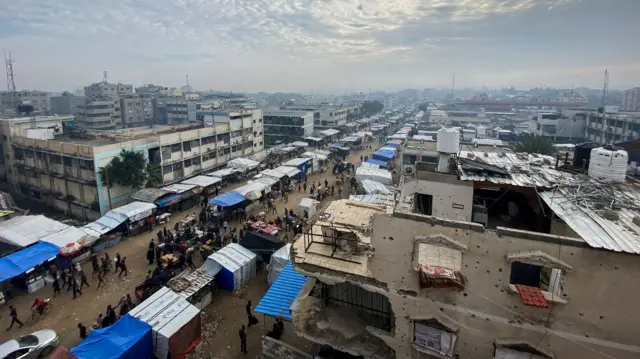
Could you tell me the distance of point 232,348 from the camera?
1252cm

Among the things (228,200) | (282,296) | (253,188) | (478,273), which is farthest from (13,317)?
(478,273)

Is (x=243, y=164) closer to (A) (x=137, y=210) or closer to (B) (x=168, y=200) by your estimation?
(B) (x=168, y=200)

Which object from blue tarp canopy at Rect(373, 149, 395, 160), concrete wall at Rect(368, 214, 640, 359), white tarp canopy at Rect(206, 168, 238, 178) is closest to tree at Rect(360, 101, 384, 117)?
blue tarp canopy at Rect(373, 149, 395, 160)

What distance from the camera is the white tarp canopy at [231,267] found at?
15.7m

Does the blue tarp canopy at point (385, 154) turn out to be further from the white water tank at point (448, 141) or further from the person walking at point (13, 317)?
the person walking at point (13, 317)

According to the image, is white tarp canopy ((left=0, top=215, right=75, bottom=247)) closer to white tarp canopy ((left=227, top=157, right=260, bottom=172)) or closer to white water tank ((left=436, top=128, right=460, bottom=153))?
white tarp canopy ((left=227, top=157, right=260, bottom=172))

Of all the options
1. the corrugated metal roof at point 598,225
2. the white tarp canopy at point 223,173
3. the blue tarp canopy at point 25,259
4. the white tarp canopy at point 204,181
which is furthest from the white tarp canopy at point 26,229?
the corrugated metal roof at point 598,225

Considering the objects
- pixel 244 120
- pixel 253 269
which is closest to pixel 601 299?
pixel 253 269

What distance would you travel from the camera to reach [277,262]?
Result: 1577 centimetres

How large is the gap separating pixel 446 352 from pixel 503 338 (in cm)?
119

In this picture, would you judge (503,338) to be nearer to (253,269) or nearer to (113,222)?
(253,269)

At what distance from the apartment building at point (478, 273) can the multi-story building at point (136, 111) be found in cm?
8194

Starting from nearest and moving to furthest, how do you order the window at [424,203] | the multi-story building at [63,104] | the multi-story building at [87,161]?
the window at [424,203] → the multi-story building at [87,161] → the multi-story building at [63,104]

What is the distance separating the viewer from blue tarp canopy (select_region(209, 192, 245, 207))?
23000 millimetres
